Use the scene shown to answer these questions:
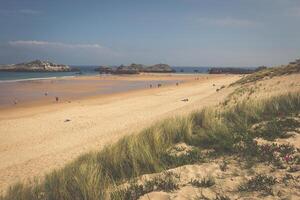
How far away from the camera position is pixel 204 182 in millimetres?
5066

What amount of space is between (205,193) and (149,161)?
1719 mm

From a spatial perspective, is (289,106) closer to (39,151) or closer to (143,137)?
(143,137)

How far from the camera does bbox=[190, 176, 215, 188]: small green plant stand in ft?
16.5

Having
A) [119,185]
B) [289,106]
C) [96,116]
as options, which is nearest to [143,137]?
[119,185]

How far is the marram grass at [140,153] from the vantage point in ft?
17.2

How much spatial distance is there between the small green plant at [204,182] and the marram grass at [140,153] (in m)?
0.88

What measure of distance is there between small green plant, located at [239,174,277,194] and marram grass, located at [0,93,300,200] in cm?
154

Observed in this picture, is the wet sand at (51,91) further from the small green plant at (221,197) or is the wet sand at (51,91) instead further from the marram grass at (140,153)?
the small green plant at (221,197)

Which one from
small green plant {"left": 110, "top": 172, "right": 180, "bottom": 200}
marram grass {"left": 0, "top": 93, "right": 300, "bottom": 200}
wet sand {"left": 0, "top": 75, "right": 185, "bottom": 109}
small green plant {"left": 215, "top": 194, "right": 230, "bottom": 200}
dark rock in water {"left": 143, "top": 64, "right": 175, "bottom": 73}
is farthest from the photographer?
dark rock in water {"left": 143, "top": 64, "right": 175, "bottom": 73}

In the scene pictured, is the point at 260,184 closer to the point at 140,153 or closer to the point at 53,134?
the point at 140,153

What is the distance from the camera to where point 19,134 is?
14.8 meters

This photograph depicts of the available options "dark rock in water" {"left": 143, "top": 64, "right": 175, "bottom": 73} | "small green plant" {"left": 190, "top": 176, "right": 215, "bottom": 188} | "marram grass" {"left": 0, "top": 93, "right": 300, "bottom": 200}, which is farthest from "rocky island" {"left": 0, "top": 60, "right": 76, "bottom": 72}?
"small green plant" {"left": 190, "top": 176, "right": 215, "bottom": 188}

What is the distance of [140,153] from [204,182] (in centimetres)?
180

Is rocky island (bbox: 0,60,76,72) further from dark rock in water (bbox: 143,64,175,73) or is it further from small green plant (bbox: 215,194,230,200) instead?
small green plant (bbox: 215,194,230,200)
